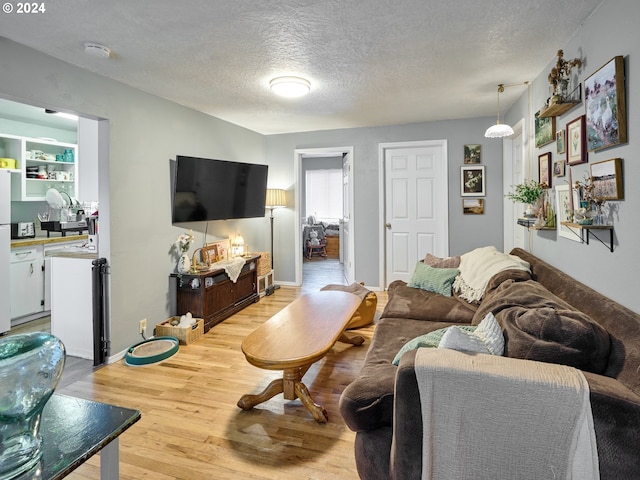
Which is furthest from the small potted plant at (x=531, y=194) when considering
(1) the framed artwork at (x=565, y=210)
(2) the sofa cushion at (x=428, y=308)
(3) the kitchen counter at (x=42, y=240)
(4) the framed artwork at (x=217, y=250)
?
(3) the kitchen counter at (x=42, y=240)

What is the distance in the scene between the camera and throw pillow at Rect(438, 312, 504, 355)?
1460 mm

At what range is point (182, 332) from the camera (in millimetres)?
3447

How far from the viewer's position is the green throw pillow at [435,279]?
3.31 meters

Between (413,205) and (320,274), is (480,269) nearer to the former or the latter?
(413,205)

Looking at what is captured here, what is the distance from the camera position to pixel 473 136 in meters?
4.79

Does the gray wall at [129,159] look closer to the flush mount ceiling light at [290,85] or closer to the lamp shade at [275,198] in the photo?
the flush mount ceiling light at [290,85]

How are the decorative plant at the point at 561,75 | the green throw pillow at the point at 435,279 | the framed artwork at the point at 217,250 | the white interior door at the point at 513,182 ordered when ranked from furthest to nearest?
the framed artwork at the point at 217,250 → the white interior door at the point at 513,182 → the green throw pillow at the point at 435,279 → the decorative plant at the point at 561,75

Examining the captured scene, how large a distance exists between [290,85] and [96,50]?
1451 millimetres

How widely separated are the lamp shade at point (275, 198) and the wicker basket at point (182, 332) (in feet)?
7.41

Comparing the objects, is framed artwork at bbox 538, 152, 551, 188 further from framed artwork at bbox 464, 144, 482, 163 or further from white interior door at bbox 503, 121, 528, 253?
framed artwork at bbox 464, 144, 482, 163

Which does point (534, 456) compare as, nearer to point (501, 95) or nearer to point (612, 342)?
point (612, 342)

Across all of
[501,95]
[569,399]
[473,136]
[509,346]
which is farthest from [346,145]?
[569,399]

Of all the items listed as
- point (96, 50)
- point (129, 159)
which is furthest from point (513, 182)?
point (96, 50)

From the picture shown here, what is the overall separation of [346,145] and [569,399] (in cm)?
458
